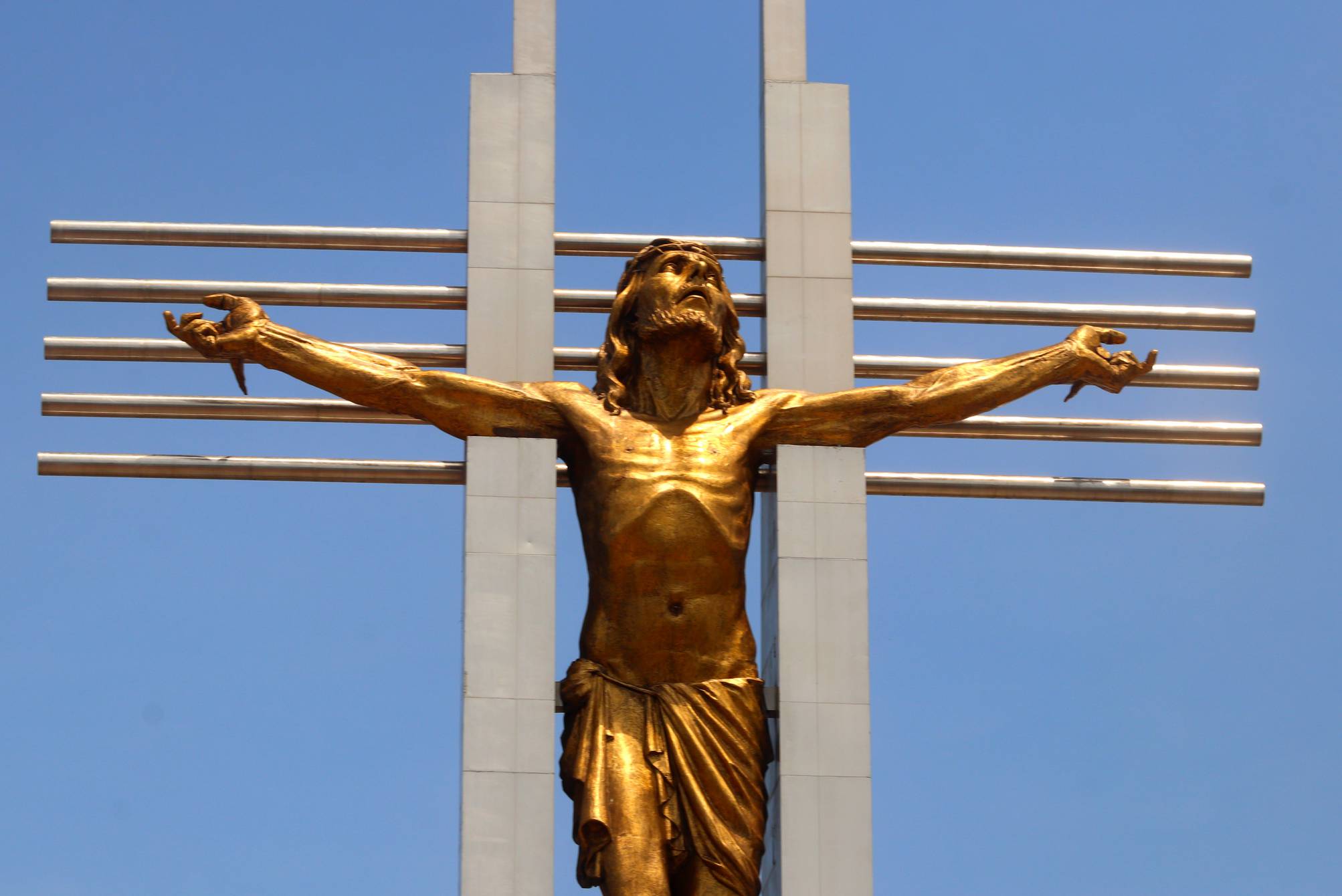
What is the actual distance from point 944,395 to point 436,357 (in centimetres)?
331

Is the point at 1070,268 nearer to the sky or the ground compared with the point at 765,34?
nearer to the ground

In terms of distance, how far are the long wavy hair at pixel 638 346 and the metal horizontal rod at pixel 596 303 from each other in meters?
0.40

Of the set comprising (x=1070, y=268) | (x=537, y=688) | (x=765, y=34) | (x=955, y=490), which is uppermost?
(x=765, y=34)

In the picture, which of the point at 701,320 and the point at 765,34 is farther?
the point at 765,34

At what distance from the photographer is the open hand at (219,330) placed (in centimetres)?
1948

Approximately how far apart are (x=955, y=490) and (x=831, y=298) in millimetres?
1515

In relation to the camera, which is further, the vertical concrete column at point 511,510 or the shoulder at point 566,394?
the shoulder at point 566,394

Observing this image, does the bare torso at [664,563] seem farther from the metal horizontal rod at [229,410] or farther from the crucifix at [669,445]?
the metal horizontal rod at [229,410]

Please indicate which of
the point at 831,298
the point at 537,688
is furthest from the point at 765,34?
the point at 537,688

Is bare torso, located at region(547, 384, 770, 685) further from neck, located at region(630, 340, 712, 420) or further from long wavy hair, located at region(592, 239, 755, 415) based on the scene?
long wavy hair, located at region(592, 239, 755, 415)

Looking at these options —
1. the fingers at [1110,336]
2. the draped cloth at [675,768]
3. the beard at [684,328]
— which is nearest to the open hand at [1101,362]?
the fingers at [1110,336]

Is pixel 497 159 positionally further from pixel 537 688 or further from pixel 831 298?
pixel 537 688

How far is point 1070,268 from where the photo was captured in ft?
69.1

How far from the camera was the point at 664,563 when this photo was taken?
1922cm
